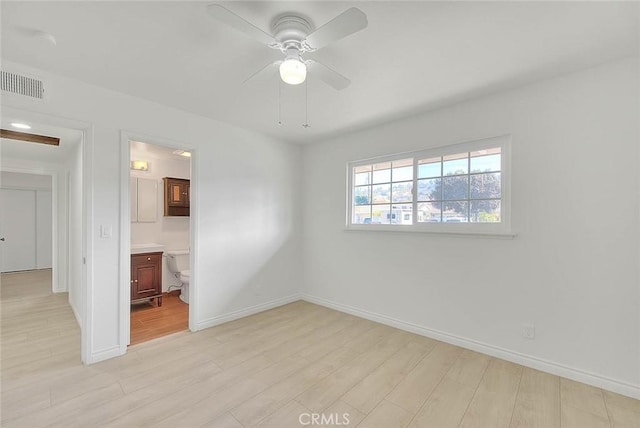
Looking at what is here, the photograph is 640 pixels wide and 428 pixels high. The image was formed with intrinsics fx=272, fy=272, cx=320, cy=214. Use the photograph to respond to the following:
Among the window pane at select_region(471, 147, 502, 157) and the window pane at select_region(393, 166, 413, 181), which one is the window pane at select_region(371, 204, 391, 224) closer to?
the window pane at select_region(393, 166, 413, 181)

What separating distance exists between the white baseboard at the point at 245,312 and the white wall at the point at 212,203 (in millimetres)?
19

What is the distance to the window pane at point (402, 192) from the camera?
329 centimetres

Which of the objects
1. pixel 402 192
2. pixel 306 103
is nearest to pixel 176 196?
pixel 306 103

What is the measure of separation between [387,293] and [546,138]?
223cm

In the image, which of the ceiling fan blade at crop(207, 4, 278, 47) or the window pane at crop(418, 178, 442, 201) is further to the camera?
the window pane at crop(418, 178, 442, 201)

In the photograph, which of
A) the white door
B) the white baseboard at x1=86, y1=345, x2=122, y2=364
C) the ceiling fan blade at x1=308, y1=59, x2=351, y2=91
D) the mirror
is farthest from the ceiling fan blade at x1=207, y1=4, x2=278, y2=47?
the white door

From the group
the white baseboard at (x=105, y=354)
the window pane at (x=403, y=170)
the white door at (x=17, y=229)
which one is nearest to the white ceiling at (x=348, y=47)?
the window pane at (x=403, y=170)

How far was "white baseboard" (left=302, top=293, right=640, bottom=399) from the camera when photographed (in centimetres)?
204

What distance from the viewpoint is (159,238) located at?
4.69m

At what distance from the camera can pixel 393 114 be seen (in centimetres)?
311

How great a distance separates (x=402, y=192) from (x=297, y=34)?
7.26 ft

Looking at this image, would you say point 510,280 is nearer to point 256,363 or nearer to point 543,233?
point 543,233

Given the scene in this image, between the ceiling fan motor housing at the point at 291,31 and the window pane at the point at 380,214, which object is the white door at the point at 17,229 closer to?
the window pane at the point at 380,214

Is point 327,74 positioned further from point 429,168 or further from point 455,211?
point 455,211
